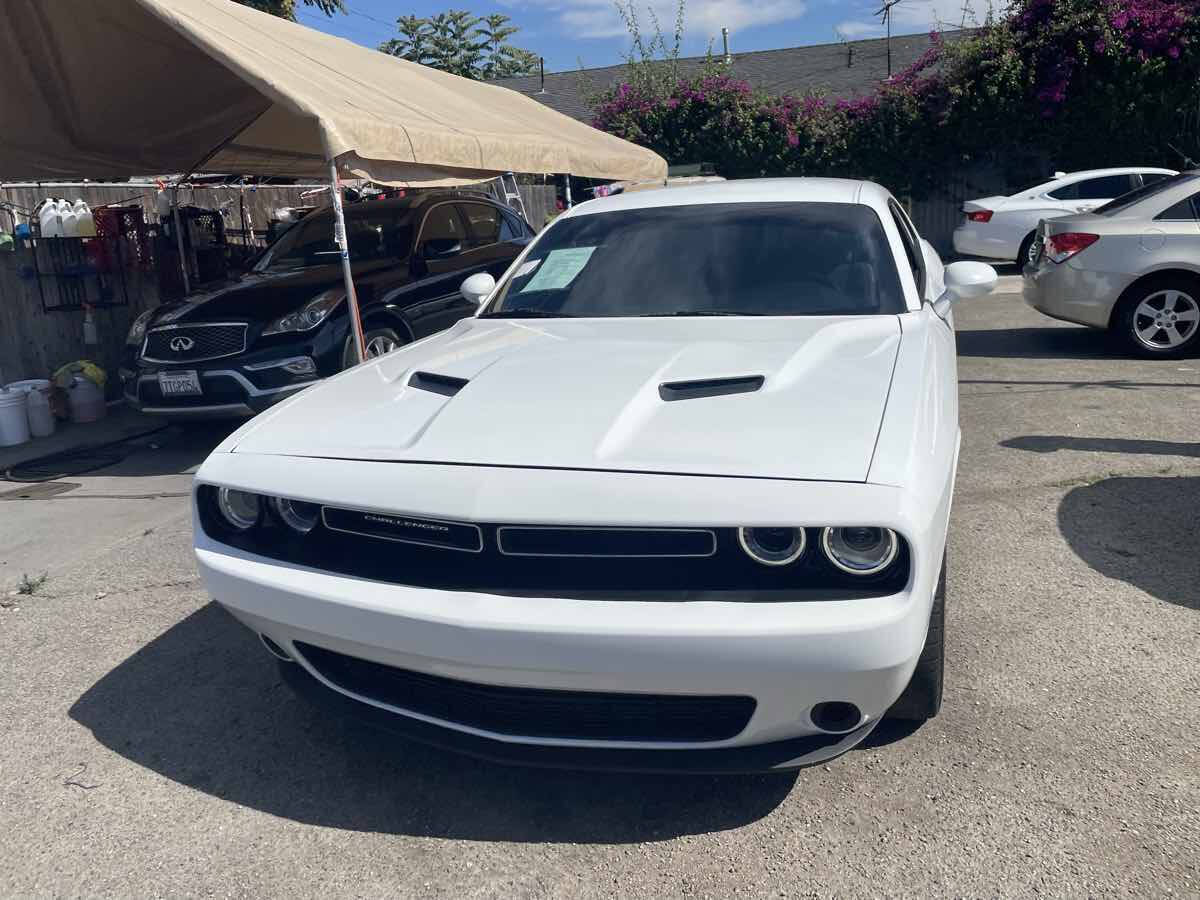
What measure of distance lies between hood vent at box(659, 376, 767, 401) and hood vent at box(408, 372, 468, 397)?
61 centimetres

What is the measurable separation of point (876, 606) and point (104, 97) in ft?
25.8

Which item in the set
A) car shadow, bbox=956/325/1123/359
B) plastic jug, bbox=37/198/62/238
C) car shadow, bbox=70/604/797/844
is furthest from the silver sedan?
plastic jug, bbox=37/198/62/238

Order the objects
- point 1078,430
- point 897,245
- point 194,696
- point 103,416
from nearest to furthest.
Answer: point 194,696 < point 897,245 < point 1078,430 < point 103,416

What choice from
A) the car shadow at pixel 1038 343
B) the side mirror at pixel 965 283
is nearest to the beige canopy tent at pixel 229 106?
the side mirror at pixel 965 283

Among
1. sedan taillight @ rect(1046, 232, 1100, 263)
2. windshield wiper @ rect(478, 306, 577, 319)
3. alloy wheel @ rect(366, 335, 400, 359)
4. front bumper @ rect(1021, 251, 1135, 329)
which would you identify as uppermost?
windshield wiper @ rect(478, 306, 577, 319)

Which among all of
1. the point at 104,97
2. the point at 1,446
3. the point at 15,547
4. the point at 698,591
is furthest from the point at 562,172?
the point at 698,591

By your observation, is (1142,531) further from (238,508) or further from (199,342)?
(199,342)

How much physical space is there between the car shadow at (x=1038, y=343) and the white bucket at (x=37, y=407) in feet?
25.2

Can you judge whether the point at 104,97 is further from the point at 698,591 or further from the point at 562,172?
the point at 698,591

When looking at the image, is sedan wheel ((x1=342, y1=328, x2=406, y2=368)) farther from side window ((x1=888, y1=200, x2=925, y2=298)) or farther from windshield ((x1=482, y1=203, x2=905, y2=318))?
side window ((x1=888, y1=200, x2=925, y2=298))

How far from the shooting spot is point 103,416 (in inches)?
337

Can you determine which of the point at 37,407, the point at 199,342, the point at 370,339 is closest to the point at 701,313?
the point at 370,339

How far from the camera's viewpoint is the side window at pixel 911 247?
3.88m

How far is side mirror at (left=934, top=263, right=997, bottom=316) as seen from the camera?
3.95 meters
